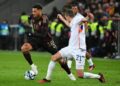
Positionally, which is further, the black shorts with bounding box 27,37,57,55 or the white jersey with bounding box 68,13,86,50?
the black shorts with bounding box 27,37,57,55

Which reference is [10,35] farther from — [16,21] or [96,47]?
[96,47]

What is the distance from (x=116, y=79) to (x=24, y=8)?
80.3 ft

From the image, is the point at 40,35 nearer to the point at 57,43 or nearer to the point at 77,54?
the point at 77,54

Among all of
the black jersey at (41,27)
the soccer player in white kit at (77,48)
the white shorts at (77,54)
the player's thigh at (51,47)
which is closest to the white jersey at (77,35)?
the soccer player in white kit at (77,48)

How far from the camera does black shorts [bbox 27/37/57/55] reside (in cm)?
1645

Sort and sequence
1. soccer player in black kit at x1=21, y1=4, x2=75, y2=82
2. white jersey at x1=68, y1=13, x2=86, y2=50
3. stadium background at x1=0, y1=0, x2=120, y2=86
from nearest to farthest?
white jersey at x1=68, y1=13, x2=86, y2=50, soccer player in black kit at x1=21, y1=4, x2=75, y2=82, stadium background at x1=0, y1=0, x2=120, y2=86

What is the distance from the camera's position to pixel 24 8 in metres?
41.2

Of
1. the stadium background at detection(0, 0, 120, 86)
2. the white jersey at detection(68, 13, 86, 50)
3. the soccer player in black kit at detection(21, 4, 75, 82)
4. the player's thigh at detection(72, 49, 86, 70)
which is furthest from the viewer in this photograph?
the stadium background at detection(0, 0, 120, 86)

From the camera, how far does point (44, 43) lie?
16578 mm

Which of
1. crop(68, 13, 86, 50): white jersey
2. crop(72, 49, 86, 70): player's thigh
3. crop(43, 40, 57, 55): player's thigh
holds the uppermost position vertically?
crop(68, 13, 86, 50): white jersey

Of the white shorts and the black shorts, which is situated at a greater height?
the black shorts

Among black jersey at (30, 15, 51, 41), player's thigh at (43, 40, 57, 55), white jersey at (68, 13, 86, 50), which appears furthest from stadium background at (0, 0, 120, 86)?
black jersey at (30, 15, 51, 41)

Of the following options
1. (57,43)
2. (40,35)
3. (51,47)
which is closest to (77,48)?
(51,47)

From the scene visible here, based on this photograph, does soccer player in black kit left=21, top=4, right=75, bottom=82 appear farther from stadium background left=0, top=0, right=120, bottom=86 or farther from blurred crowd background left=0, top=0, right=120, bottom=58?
blurred crowd background left=0, top=0, right=120, bottom=58
